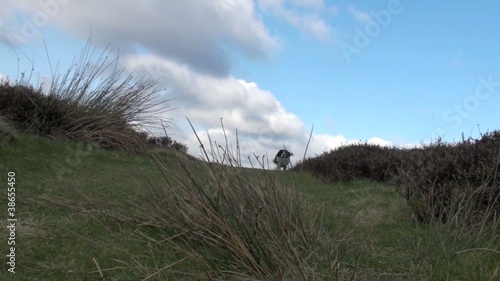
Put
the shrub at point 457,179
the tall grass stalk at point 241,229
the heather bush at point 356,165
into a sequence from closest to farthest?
1. the tall grass stalk at point 241,229
2. the shrub at point 457,179
3. the heather bush at point 356,165

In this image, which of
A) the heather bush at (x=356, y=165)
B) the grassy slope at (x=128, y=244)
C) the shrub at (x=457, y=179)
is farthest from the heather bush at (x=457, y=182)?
the heather bush at (x=356, y=165)

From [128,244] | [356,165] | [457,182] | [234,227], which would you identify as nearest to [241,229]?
[234,227]

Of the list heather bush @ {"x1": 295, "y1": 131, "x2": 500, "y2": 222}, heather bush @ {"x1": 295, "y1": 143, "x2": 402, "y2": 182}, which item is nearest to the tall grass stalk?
heather bush @ {"x1": 295, "y1": 131, "x2": 500, "y2": 222}

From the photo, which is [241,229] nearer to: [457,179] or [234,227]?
[234,227]

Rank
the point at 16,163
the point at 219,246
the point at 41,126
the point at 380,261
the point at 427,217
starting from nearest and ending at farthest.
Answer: the point at 219,246 < the point at 380,261 < the point at 427,217 < the point at 16,163 < the point at 41,126

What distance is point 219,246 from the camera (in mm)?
3547

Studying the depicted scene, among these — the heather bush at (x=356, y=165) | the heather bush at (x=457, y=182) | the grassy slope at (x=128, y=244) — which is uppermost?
the heather bush at (x=356, y=165)

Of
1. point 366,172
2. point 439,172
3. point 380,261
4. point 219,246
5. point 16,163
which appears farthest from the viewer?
point 366,172

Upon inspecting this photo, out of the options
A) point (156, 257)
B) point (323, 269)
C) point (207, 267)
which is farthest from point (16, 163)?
point (323, 269)

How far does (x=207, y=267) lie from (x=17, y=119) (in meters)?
6.73

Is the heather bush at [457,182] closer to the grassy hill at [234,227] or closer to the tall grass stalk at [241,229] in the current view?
the grassy hill at [234,227]

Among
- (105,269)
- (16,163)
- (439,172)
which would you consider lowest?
(105,269)

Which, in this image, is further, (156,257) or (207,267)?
(156,257)

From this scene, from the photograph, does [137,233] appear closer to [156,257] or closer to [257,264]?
[156,257]
